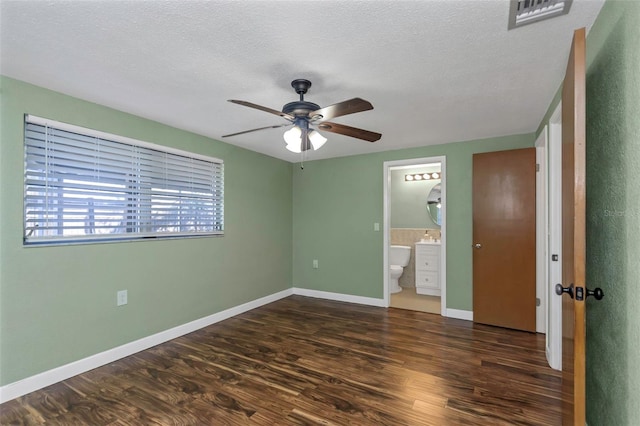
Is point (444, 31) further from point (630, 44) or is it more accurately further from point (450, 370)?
point (450, 370)

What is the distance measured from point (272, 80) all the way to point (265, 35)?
1.73 feet

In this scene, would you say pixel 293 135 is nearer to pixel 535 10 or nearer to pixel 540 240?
pixel 535 10

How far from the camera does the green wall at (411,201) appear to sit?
5441 millimetres

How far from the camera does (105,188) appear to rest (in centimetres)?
266

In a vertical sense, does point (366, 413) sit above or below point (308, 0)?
below

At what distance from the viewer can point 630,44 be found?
1.19 m

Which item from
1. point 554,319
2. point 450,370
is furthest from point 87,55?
point 554,319

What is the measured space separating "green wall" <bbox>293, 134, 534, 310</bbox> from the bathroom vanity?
3.45ft

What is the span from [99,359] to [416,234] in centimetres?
480

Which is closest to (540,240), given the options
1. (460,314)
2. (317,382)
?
(460,314)

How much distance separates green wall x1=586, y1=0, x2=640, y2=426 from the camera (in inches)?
45.9

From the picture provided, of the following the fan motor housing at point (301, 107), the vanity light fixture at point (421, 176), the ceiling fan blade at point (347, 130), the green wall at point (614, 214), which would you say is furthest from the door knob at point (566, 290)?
the vanity light fixture at point (421, 176)

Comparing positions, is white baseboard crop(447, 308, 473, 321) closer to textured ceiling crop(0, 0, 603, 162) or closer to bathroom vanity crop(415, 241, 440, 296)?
bathroom vanity crop(415, 241, 440, 296)

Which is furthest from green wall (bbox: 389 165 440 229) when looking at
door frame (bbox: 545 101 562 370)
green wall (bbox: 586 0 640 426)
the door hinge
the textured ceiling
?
the door hinge
